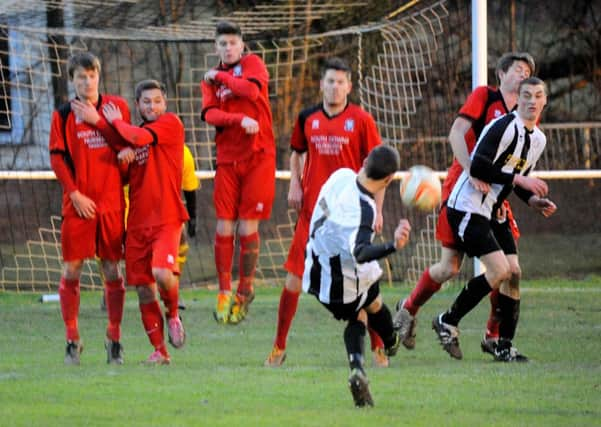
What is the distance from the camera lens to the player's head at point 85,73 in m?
8.92

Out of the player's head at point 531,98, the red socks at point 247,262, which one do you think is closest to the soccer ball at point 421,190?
the player's head at point 531,98

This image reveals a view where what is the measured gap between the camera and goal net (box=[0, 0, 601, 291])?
17047mm

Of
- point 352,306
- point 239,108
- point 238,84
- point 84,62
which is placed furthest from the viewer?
point 239,108

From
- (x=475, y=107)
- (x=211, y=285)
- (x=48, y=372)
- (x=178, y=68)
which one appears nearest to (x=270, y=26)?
(x=178, y=68)

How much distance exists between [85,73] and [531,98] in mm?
2947

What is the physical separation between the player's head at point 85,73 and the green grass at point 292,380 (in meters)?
1.81

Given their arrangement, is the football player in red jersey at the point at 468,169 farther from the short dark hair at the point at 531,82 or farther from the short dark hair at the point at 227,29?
the short dark hair at the point at 227,29

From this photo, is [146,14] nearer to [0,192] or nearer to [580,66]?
[0,192]

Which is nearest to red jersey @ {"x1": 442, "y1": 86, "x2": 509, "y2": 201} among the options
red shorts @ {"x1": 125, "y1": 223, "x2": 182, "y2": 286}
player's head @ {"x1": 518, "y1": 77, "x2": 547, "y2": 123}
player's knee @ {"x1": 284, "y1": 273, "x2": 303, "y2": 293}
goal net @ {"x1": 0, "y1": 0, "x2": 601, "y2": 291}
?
player's head @ {"x1": 518, "y1": 77, "x2": 547, "y2": 123}

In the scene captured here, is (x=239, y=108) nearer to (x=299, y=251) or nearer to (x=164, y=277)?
(x=299, y=251)

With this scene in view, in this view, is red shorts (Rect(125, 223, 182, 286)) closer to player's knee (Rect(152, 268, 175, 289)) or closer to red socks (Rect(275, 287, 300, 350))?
player's knee (Rect(152, 268, 175, 289))

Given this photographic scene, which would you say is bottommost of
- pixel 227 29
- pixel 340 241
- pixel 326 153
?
pixel 340 241

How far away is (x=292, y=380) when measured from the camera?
805 centimetres

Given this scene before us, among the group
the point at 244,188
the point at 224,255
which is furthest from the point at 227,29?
the point at 224,255
